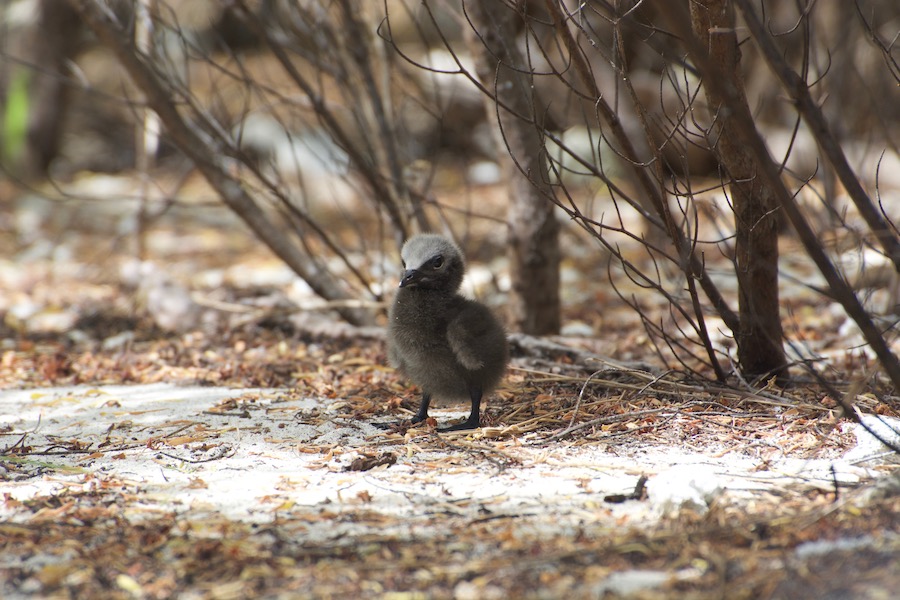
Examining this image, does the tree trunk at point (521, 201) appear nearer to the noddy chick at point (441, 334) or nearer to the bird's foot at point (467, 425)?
the noddy chick at point (441, 334)

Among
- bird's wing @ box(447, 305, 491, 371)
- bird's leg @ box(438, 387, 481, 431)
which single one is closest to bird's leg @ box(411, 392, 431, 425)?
bird's leg @ box(438, 387, 481, 431)

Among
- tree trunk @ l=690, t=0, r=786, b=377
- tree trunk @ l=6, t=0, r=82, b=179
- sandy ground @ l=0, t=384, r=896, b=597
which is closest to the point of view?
sandy ground @ l=0, t=384, r=896, b=597

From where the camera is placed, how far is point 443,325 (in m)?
3.76

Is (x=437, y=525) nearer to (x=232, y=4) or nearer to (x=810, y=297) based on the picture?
(x=232, y=4)

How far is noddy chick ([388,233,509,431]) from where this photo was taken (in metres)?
3.65

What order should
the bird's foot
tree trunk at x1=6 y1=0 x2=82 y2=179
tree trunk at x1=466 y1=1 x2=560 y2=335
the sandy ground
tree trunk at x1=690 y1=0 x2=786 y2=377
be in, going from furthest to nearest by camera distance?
1. tree trunk at x1=6 y1=0 x2=82 y2=179
2. tree trunk at x1=466 y1=1 x2=560 y2=335
3. the bird's foot
4. tree trunk at x1=690 y1=0 x2=786 y2=377
5. the sandy ground

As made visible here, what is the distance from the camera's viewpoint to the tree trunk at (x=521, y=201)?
15.3 ft

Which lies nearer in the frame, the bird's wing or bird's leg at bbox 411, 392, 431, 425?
the bird's wing

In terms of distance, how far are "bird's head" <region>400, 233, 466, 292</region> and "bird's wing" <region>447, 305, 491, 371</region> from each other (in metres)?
0.18

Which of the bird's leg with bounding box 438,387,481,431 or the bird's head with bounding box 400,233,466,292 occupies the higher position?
the bird's head with bounding box 400,233,466,292

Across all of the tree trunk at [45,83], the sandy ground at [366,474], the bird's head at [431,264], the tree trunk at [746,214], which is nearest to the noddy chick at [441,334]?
the bird's head at [431,264]

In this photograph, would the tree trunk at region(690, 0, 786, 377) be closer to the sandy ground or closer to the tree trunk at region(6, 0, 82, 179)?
the sandy ground

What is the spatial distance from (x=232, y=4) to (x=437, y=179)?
580 centimetres

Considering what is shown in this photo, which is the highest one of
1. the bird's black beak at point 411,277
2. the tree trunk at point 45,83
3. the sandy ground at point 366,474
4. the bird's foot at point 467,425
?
the tree trunk at point 45,83
